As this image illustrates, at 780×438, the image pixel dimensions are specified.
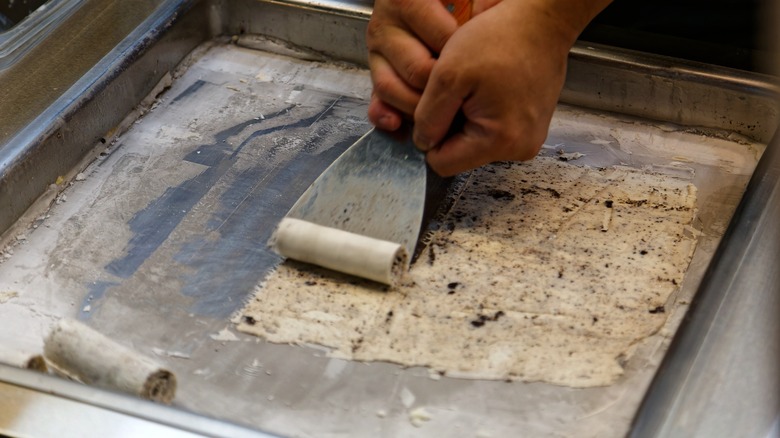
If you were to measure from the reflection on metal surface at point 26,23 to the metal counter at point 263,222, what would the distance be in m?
0.13

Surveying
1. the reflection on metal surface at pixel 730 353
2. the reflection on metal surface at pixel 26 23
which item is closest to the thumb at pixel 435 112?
the reflection on metal surface at pixel 730 353

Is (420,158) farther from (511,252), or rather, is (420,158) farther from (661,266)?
(661,266)

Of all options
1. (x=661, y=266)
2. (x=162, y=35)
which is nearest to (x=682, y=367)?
(x=661, y=266)

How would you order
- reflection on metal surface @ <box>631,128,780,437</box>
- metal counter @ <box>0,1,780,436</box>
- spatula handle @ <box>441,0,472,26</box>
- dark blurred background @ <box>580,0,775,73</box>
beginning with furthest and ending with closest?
dark blurred background @ <box>580,0,775,73</box> < spatula handle @ <box>441,0,472,26</box> < metal counter @ <box>0,1,780,436</box> < reflection on metal surface @ <box>631,128,780,437</box>

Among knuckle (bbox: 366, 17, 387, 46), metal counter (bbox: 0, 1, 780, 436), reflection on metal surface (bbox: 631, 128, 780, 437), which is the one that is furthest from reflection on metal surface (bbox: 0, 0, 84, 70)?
reflection on metal surface (bbox: 631, 128, 780, 437)

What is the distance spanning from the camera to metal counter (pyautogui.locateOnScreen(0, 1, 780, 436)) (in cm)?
111

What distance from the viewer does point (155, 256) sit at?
4.58 ft

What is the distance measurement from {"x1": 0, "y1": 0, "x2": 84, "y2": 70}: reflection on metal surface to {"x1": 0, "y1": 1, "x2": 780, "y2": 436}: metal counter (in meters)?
0.13

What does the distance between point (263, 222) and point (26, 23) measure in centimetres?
86

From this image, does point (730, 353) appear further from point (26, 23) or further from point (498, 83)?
point (26, 23)

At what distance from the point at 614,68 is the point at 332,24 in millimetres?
611

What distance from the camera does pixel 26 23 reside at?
1.91 metres

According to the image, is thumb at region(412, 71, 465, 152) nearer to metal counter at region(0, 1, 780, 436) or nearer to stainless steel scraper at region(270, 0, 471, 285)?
stainless steel scraper at region(270, 0, 471, 285)

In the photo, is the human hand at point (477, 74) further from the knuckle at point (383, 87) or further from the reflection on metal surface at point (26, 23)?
the reflection on metal surface at point (26, 23)
